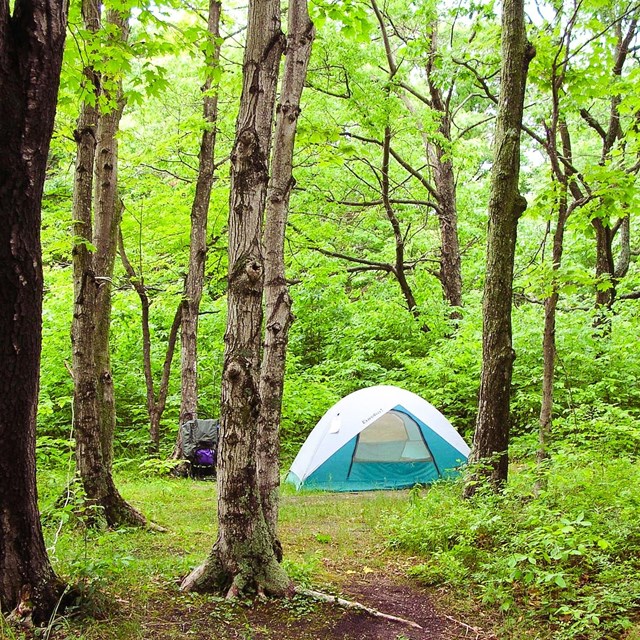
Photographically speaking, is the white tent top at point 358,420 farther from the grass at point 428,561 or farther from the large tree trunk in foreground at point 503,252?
the large tree trunk in foreground at point 503,252

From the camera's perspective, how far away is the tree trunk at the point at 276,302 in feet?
16.9

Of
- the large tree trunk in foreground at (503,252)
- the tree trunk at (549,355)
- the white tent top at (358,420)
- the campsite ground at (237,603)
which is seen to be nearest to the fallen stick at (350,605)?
the campsite ground at (237,603)

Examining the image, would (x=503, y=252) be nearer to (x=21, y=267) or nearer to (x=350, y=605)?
(x=350, y=605)

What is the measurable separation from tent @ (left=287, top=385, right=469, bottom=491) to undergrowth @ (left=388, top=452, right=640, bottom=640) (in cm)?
309

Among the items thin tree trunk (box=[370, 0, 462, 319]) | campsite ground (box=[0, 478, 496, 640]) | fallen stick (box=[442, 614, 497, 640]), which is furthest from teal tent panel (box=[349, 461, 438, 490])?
thin tree trunk (box=[370, 0, 462, 319])

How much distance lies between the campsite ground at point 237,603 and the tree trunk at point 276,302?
743 millimetres

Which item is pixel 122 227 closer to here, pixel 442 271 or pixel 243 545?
pixel 442 271

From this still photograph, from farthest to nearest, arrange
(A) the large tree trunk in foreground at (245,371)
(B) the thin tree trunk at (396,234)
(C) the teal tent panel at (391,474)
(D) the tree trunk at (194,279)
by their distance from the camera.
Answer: (B) the thin tree trunk at (396,234) < (D) the tree trunk at (194,279) < (C) the teal tent panel at (391,474) < (A) the large tree trunk in foreground at (245,371)

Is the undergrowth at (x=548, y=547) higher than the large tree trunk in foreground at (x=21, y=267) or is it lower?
lower

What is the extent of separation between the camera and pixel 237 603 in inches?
154

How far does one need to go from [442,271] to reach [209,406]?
7.01 m

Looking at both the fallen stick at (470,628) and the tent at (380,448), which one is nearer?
the fallen stick at (470,628)

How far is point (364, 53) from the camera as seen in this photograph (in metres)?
12.7

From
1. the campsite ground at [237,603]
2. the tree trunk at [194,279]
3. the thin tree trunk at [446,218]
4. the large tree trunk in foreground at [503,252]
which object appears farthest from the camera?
the thin tree trunk at [446,218]
